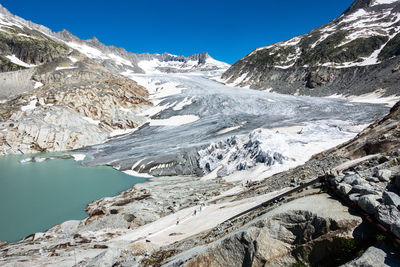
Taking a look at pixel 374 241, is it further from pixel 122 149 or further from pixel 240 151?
pixel 122 149

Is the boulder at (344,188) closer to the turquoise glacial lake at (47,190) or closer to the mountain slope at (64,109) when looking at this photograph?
the turquoise glacial lake at (47,190)

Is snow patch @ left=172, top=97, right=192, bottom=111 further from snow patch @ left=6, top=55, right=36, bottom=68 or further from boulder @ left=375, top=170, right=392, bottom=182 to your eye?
snow patch @ left=6, top=55, right=36, bottom=68

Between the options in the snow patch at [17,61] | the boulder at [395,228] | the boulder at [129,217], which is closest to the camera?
the boulder at [395,228]

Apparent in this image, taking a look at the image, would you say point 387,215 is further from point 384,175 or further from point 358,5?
point 358,5

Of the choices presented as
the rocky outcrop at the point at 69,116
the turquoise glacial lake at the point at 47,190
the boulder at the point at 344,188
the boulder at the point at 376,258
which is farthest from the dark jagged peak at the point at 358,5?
the boulder at the point at 376,258

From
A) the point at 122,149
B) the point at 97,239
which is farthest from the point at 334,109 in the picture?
the point at 97,239

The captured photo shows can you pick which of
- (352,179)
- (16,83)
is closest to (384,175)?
(352,179)
